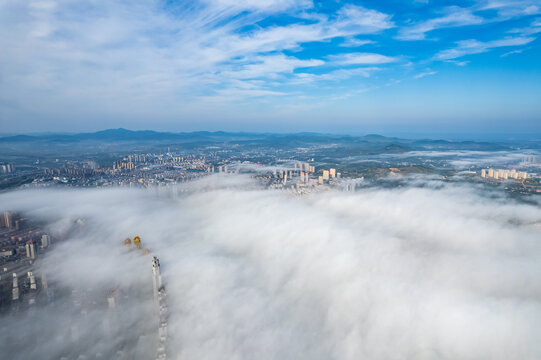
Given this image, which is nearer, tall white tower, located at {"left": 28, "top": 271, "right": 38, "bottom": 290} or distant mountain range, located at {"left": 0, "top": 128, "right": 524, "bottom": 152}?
tall white tower, located at {"left": 28, "top": 271, "right": 38, "bottom": 290}

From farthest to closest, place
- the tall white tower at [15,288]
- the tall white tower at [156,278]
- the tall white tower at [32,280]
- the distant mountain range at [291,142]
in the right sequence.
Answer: the distant mountain range at [291,142], the tall white tower at [156,278], the tall white tower at [32,280], the tall white tower at [15,288]

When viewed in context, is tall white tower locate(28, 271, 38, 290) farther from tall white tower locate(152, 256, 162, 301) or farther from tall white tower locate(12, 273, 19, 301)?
tall white tower locate(152, 256, 162, 301)

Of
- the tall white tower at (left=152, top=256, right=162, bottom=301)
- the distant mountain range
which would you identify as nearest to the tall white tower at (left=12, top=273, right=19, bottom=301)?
the tall white tower at (left=152, top=256, right=162, bottom=301)

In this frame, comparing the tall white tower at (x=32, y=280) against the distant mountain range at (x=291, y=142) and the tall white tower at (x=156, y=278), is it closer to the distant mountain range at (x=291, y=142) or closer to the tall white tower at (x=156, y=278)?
the tall white tower at (x=156, y=278)

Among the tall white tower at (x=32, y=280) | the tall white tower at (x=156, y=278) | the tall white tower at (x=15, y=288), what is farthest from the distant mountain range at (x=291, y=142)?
the tall white tower at (x=15, y=288)

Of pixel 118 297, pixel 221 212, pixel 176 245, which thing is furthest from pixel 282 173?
pixel 118 297

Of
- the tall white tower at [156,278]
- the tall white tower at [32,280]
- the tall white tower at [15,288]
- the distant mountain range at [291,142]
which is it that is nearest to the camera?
the tall white tower at [15,288]

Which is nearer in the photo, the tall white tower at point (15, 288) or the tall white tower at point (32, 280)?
the tall white tower at point (15, 288)

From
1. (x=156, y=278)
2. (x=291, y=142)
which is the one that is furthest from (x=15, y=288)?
(x=291, y=142)

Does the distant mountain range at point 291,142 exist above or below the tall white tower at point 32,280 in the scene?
above

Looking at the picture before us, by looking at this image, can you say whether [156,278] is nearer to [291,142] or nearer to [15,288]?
[15,288]

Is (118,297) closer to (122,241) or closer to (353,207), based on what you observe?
(122,241)
